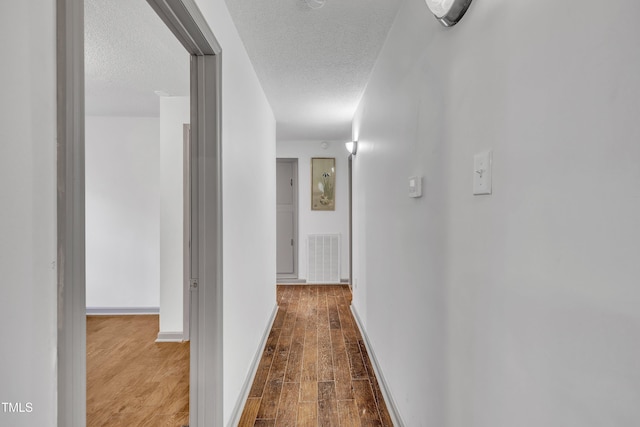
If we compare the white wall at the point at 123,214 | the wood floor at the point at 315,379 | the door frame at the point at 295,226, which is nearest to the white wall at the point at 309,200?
the door frame at the point at 295,226

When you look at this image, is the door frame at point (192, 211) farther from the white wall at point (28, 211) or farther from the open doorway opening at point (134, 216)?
the open doorway opening at point (134, 216)

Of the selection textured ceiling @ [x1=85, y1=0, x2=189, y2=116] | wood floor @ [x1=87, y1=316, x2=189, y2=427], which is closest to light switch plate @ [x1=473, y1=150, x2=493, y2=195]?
textured ceiling @ [x1=85, y1=0, x2=189, y2=116]

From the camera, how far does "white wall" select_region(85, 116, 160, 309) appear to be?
3.84 m

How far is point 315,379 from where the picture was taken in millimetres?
2326

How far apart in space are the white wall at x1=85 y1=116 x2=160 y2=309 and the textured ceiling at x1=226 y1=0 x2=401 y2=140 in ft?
6.02

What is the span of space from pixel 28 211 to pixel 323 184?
4858mm

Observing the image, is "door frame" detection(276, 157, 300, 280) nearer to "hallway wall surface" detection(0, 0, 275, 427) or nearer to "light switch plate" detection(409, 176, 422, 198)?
"light switch plate" detection(409, 176, 422, 198)

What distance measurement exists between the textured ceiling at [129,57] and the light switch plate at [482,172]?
190cm

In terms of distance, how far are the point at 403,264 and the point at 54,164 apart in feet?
4.94

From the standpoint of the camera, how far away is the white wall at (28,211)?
1.63 ft

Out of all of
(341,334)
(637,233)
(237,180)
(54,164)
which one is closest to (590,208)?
(637,233)

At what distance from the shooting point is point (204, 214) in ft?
5.04

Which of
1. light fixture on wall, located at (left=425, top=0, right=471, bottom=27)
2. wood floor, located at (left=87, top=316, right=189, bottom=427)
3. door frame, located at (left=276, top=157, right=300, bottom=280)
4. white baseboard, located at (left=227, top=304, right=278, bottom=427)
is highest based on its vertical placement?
light fixture on wall, located at (left=425, top=0, right=471, bottom=27)

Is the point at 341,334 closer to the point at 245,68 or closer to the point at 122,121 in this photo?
the point at 245,68
